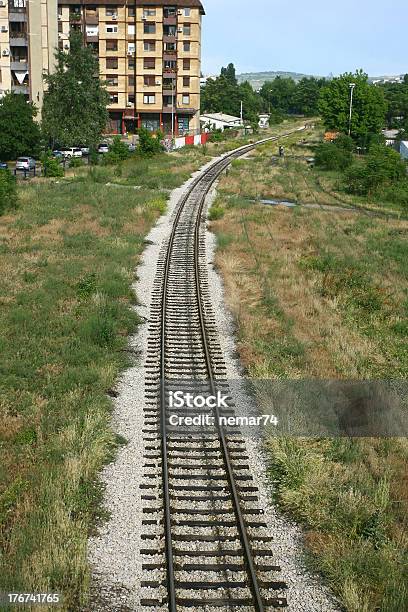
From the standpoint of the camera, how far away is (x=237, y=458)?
10992 mm

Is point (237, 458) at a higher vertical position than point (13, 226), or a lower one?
lower

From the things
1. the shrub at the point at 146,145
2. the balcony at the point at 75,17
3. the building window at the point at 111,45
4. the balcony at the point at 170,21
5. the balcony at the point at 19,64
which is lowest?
the shrub at the point at 146,145

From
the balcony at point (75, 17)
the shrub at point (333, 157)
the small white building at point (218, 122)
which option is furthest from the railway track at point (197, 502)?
the small white building at point (218, 122)

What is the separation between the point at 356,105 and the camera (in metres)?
73.8

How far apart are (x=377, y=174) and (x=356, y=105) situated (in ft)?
97.2

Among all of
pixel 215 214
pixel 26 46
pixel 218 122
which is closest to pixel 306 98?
pixel 218 122

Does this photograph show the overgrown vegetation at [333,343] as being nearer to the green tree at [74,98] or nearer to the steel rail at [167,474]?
the steel rail at [167,474]

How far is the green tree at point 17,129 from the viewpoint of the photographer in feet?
184

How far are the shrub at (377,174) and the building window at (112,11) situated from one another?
48718 mm

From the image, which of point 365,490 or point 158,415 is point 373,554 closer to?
point 365,490

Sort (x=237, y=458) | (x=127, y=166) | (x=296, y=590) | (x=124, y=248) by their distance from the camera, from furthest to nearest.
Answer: (x=127, y=166) < (x=124, y=248) < (x=237, y=458) < (x=296, y=590)

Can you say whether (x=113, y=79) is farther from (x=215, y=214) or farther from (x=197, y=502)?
(x=197, y=502)

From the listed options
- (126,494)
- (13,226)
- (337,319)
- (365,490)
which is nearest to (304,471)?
(365,490)

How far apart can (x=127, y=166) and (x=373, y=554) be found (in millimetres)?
49904
